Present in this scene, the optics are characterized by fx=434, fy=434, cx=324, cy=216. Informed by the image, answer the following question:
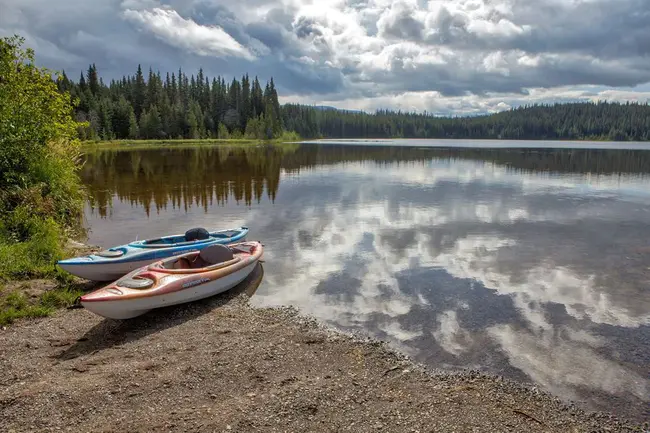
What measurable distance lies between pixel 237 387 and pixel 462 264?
418 inches

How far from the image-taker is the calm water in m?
9.46

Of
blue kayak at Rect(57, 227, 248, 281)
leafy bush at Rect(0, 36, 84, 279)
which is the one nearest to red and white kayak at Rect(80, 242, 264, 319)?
blue kayak at Rect(57, 227, 248, 281)

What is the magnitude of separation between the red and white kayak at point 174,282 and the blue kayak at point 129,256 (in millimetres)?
1146

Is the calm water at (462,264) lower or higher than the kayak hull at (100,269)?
lower

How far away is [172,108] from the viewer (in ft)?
414

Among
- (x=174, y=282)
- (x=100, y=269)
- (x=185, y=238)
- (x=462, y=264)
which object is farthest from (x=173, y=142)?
(x=174, y=282)

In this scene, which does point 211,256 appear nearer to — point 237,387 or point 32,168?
point 237,387

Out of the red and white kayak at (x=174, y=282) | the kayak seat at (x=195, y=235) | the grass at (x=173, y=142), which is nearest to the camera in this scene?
the red and white kayak at (x=174, y=282)

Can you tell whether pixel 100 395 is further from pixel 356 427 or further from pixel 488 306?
pixel 488 306

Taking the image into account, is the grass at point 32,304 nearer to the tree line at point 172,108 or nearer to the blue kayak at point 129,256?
the blue kayak at point 129,256

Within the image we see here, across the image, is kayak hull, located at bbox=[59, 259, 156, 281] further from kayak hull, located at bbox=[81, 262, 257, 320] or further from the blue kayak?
kayak hull, located at bbox=[81, 262, 257, 320]

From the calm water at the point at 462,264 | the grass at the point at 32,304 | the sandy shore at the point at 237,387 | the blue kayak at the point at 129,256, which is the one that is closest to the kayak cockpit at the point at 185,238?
the blue kayak at the point at 129,256

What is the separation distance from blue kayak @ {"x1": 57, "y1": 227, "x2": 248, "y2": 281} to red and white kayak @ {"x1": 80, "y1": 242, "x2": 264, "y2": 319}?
115 centimetres

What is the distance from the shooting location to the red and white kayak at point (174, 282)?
970 centimetres
